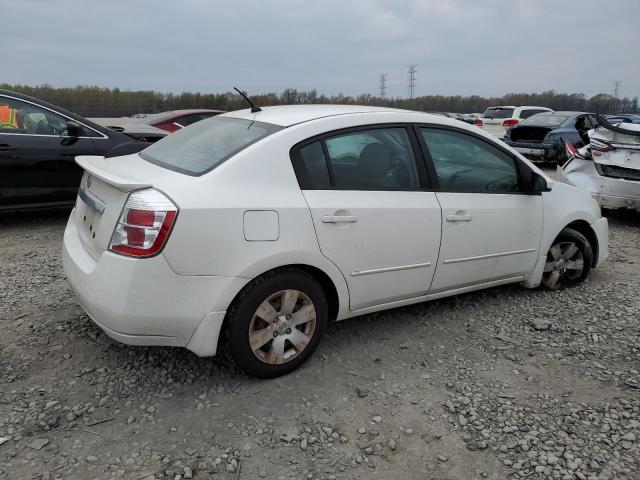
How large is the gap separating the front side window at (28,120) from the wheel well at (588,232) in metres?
5.47

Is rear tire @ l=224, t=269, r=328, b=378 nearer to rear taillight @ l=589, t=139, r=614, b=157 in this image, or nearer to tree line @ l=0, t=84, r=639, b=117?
rear taillight @ l=589, t=139, r=614, b=157

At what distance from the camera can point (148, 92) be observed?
120ft

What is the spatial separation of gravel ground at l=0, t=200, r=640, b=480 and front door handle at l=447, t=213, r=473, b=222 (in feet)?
2.59

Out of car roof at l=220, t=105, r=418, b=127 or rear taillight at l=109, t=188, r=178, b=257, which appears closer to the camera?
rear taillight at l=109, t=188, r=178, b=257

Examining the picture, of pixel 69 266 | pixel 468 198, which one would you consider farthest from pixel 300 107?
pixel 69 266

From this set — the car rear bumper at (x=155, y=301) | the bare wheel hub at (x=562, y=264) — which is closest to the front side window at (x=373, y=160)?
the car rear bumper at (x=155, y=301)

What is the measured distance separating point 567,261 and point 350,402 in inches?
104

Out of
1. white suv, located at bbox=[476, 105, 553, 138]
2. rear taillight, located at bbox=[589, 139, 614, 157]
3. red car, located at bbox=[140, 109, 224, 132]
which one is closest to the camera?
rear taillight, located at bbox=[589, 139, 614, 157]

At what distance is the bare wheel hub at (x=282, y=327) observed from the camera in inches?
111

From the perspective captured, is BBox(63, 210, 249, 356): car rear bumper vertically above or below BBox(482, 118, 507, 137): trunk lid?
below

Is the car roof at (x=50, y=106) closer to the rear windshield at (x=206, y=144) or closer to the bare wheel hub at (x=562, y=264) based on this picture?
the rear windshield at (x=206, y=144)

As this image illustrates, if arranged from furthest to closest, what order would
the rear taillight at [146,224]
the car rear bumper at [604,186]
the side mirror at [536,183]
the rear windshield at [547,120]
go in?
the rear windshield at [547,120]
the car rear bumper at [604,186]
the side mirror at [536,183]
the rear taillight at [146,224]

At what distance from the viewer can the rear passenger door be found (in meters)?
2.99

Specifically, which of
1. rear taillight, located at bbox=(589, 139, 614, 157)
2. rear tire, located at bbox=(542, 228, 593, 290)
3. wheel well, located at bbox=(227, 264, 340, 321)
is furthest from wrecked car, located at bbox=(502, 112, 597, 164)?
wheel well, located at bbox=(227, 264, 340, 321)
